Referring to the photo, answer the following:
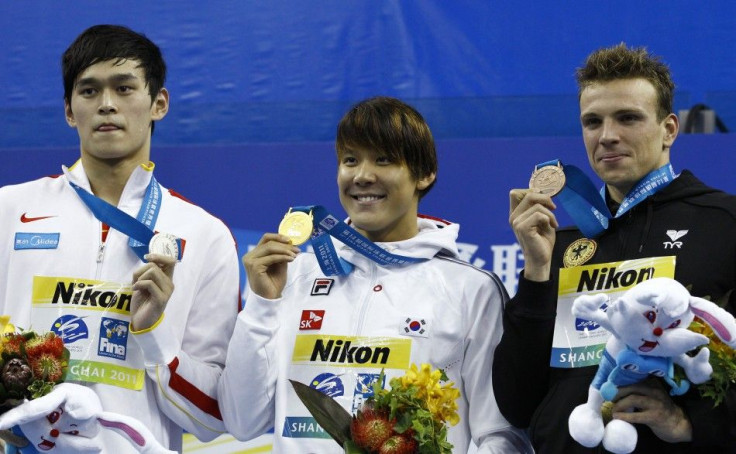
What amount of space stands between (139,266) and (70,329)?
0.22 meters

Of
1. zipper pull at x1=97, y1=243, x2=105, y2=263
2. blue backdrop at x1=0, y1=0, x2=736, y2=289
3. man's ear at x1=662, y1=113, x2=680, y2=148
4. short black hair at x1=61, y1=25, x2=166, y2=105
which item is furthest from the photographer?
blue backdrop at x1=0, y1=0, x2=736, y2=289

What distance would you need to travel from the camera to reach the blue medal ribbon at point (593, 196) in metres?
2.66

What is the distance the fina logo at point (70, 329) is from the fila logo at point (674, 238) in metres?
1.32

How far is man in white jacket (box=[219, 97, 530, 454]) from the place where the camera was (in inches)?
105

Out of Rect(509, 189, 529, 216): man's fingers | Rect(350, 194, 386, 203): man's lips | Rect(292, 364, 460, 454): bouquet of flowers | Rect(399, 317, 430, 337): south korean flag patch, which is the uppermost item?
Rect(350, 194, 386, 203): man's lips

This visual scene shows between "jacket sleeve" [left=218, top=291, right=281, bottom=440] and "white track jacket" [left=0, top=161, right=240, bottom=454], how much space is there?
0.11 meters

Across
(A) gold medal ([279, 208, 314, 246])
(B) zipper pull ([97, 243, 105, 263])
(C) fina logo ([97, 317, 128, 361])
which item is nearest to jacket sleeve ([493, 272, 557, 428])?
(A) gold medal ([279, 208, 314, 246])

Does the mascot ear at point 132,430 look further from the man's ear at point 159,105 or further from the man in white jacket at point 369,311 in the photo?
the man's ear at point 159,105

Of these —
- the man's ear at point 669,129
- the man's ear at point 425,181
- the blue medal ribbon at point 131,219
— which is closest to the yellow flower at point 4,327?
the blue medal ribbon at point 131,219

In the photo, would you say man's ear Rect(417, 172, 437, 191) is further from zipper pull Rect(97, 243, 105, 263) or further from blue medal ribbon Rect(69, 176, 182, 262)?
zipper pull Rect(97, 243, 105, 263)

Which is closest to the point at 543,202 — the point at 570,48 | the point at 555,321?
the point at 555,321

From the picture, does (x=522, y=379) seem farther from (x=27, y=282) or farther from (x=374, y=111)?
(x=27, y=282)

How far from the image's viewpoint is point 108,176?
9.80ft

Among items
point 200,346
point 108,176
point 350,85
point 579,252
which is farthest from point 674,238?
point 350,85
